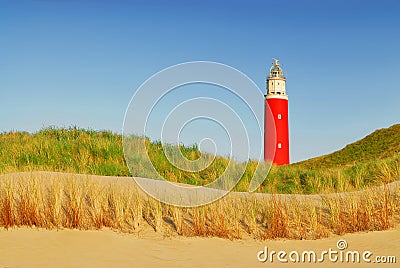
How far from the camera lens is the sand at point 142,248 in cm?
628

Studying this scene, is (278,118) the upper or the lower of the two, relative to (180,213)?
upper

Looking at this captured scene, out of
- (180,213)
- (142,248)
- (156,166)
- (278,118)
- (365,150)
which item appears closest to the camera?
(142,248)

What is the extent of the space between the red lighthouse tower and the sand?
25.7 metres

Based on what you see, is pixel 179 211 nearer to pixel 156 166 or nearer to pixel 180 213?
pixel 180 213

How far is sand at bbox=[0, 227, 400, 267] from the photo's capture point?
20.6ft

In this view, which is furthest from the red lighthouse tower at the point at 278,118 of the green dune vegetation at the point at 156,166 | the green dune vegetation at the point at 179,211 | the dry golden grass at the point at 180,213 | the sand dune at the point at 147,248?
the sand dune at the point at 147,248

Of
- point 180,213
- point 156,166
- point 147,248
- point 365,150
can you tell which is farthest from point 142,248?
point 365,150

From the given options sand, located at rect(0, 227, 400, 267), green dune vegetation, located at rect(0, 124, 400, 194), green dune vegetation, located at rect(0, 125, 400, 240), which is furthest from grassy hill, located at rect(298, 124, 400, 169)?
sand, located at rect(0, 227, 400, 267)

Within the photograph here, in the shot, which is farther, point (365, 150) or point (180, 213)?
point (365, 150)

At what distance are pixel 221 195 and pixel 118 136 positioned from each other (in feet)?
32.6

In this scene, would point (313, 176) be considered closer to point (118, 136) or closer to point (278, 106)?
point (118, 136)

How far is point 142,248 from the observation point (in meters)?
6.92

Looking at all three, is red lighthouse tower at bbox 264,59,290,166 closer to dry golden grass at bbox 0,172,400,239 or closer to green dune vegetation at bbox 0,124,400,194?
green dune vegetation at bbox 0,124,400,194

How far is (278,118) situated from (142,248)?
91.3 feet
